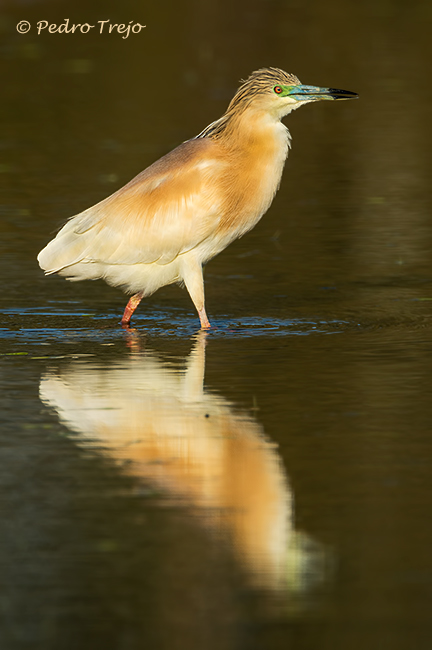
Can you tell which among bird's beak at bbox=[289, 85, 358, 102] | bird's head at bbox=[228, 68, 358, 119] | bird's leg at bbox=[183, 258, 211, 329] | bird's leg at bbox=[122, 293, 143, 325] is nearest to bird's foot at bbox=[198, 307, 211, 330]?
bird's leg at bbox=[183, 258, 211, 329]

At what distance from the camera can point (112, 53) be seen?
29.8 m

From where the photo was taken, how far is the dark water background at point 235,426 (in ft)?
18.4

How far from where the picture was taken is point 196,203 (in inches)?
423

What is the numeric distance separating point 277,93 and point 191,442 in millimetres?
3997

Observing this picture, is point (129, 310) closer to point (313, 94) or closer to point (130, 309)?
point (130, 309)

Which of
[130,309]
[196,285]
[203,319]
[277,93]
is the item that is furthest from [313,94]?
[130,309]

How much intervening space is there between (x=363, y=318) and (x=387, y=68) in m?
16.4

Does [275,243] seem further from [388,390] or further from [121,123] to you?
[121,123]

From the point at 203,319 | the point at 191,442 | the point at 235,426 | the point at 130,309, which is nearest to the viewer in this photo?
the point at 191,442

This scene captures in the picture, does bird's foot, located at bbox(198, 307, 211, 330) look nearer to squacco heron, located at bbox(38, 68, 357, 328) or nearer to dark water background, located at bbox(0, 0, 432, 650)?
squacco heron, located at bbox(38, 68, 357, 328)

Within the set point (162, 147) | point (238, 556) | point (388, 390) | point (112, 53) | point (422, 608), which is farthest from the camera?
point (112, 53)

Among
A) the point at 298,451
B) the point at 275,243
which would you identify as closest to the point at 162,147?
the point at 275,243

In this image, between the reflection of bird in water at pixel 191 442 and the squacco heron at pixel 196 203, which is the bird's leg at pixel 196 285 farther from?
the reflection of bird in water at pixel 191 442

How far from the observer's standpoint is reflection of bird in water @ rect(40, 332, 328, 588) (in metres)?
6.38
